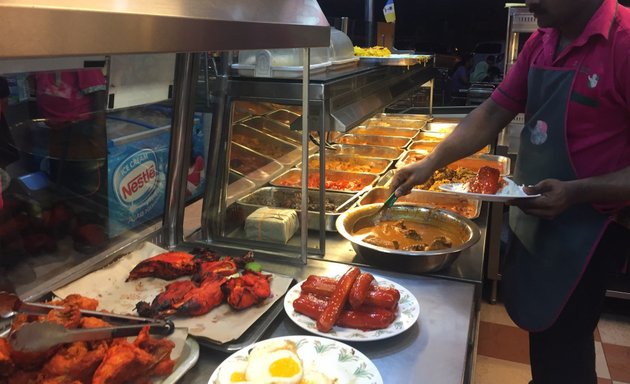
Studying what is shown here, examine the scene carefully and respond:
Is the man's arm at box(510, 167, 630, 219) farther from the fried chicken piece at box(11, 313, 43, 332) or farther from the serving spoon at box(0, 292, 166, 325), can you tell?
the fried chicken piece at box(11, 313, 43, 332)

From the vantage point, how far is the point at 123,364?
1077mm

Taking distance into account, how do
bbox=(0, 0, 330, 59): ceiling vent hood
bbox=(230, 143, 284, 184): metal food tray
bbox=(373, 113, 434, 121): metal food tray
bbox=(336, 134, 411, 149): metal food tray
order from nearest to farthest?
bbox=(0, 0, 330, 59): ceiling vent hood < bbox=(230, 143, 284, 184): metal food tray < bbox=(336, 134, 411, 149): metal food tray < bbox=(373, 113, 434, 121): metal food tray

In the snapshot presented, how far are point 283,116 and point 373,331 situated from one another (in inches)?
37.9

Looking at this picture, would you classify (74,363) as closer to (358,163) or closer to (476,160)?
(358,163)

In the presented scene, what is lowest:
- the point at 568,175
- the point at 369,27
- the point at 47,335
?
the point at 47,335

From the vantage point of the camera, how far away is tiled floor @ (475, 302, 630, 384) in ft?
9.73

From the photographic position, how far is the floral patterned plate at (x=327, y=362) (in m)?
1.19

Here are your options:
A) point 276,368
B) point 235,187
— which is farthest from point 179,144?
point 276,368

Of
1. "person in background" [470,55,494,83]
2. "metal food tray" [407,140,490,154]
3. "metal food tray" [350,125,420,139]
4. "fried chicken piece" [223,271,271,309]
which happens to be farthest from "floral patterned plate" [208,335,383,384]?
"person in background" [470,55,494,83]

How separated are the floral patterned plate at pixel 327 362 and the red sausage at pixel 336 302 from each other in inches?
2.5

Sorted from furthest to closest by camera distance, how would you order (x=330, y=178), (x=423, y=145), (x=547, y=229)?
(x=423, y=145) → (x=330, y=178) → (x=547, y=229)

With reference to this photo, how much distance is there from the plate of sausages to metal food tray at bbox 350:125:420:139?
8.80ft

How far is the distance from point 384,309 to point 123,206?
139cm

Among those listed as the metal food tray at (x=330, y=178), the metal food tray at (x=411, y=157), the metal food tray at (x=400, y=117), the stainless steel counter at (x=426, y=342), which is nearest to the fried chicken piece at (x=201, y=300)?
the stainless steel counter at (x=426, y=342)
